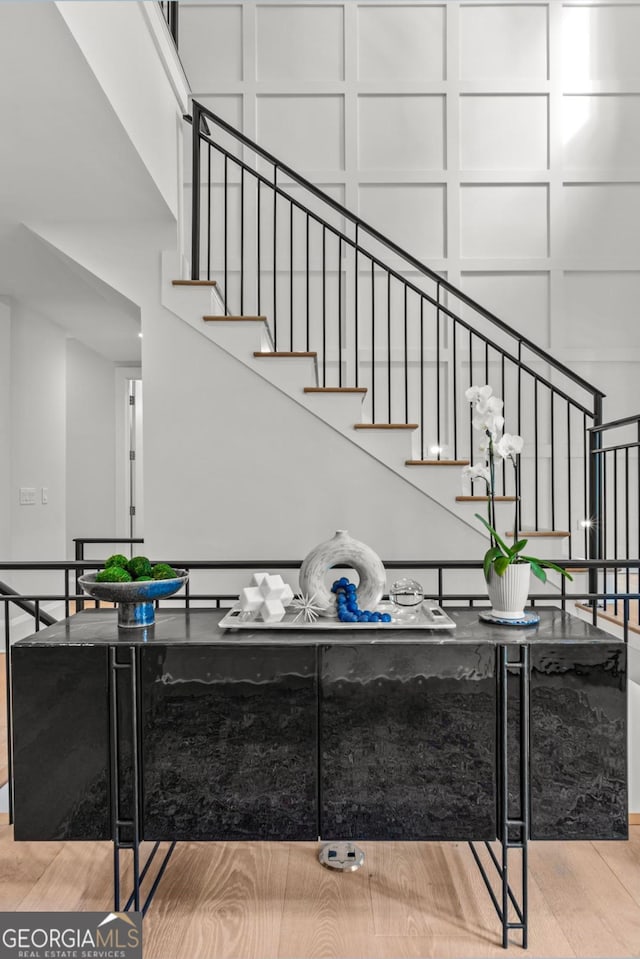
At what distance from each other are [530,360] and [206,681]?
4.16 m

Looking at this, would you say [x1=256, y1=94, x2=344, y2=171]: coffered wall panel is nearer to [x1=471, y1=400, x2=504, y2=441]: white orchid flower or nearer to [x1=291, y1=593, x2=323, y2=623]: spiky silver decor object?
[x1=471, y1=400, x2=504, y2=441]: white orchid flower

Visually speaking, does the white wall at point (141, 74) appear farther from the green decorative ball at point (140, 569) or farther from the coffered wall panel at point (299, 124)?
the green decorative ball at point (140, 569)

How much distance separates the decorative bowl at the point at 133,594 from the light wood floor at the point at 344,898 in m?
0.76

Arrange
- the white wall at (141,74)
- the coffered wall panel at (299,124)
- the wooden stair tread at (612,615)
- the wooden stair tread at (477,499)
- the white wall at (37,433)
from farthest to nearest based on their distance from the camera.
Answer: the coffered wall panel at (299,124)
the white wall at (37,433)
the wooden stair tread at (477,499)
the wooden stair tread at (612,615)
the white wall at (141,74)

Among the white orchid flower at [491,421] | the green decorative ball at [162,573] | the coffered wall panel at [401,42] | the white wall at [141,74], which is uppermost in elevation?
the coffered wall panel at [401,42]

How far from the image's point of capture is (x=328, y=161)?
5.00 m

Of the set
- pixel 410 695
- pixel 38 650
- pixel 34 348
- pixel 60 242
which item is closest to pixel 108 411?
pixel 34 348

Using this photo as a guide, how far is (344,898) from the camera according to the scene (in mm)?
1732

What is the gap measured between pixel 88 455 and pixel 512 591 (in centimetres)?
515

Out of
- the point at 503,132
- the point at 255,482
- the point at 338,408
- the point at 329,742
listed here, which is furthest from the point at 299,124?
the point at 329,742

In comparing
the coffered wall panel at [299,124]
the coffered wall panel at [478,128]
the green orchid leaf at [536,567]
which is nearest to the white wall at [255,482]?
the green orchid leaf at [536,567]

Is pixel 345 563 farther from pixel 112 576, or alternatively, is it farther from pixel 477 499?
pixel 477 499

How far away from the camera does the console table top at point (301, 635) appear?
5.19ft

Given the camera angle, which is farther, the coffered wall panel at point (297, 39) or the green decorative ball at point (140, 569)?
the coffered wall panel at point (297, 39)
